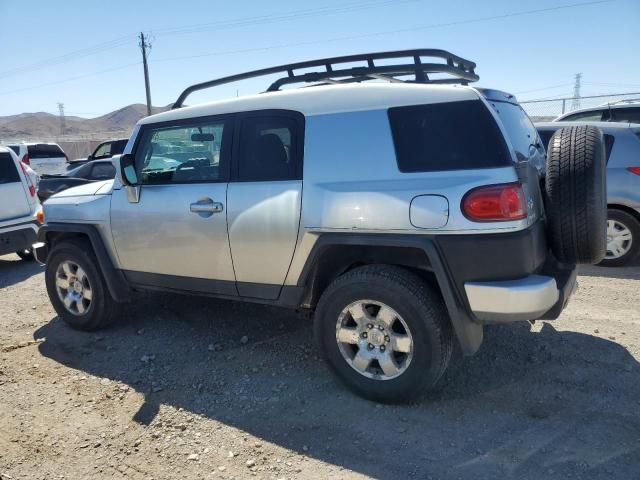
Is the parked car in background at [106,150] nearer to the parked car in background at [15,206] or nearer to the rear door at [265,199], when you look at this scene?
the parked car in background at [15,206]

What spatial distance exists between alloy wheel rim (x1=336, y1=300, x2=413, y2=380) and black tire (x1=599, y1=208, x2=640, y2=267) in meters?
4.23

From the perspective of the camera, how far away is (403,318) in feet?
9.62

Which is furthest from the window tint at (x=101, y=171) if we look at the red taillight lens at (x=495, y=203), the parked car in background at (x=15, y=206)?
the red taillight lens at (x=495, y=203)

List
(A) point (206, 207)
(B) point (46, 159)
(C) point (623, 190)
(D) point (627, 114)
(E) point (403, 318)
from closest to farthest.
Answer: (E) point (403, 318) < (A) point (206, 207) < (C) point (623, 190) < (D) point (627, 114) < (B) point (46, 159)

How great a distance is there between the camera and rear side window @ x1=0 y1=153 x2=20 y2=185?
7301mm

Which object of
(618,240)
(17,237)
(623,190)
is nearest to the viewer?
(623,190)

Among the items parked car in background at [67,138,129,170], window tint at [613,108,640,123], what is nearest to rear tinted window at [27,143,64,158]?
parked car in background at [67,138,129,170]

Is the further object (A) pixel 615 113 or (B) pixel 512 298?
(A) pixel 615 113

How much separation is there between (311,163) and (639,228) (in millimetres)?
4605

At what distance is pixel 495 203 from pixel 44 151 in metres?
18.6

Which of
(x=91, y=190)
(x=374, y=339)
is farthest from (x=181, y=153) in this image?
(x=374, y=339)

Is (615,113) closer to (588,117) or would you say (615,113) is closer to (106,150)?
(588,117)

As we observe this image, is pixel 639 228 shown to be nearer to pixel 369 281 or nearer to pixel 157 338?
pixel 369 281

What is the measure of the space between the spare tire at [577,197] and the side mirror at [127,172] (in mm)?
3045
